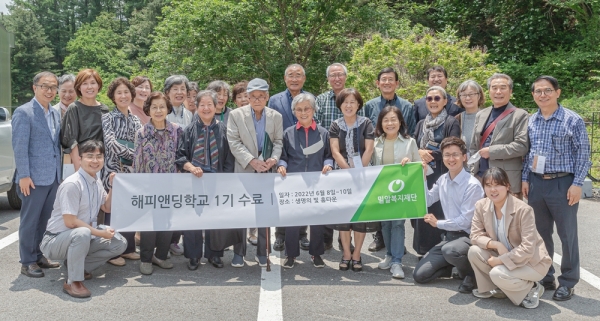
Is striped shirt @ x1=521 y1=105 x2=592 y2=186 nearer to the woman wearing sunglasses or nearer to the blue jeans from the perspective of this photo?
the woman wearing sunglasses

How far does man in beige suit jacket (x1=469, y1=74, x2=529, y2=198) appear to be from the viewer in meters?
5.41

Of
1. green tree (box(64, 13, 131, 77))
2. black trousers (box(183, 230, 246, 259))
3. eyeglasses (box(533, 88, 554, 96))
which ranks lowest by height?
black trousers (box(183, 230, 246, 259))

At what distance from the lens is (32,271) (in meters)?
5.50

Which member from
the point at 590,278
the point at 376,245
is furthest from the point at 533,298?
the point at 376,245

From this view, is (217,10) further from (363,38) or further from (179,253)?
(179,253)

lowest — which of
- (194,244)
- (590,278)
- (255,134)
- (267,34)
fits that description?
(590,278)

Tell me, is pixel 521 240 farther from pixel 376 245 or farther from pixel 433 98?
pixel 376 245

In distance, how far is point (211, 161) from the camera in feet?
19.2

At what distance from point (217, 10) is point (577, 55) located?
485 inches

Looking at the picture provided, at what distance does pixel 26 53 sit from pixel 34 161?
55839 millimetres

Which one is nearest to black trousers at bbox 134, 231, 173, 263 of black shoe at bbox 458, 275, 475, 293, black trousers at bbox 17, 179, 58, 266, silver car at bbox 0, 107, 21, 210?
black trousers at bbox 17, 179, 58, 266

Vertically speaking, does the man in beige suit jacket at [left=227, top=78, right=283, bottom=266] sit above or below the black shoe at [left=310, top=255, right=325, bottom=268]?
above

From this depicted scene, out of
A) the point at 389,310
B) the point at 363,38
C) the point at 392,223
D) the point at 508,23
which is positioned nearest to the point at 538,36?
the point at 508,23

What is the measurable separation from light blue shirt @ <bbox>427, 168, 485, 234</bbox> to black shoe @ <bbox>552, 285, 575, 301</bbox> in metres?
0.91
